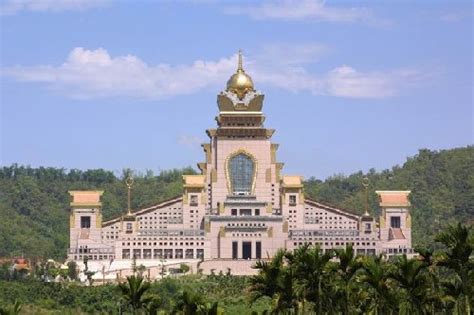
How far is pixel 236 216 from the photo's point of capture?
12706 cm

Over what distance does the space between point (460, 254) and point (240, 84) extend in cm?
7516

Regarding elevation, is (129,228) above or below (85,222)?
below

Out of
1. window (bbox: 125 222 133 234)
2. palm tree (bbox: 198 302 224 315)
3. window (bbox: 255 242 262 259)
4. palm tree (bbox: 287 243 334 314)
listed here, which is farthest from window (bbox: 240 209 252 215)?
palm tree (bbox: 198 302 224 315)

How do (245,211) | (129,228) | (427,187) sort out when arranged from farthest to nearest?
(427,187), (245,211), (129,228)

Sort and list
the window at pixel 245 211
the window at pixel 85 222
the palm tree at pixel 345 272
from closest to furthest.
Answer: the palm tree at pixel 345 272 < the window at pixel 245 211 < the window at pixel 85 222

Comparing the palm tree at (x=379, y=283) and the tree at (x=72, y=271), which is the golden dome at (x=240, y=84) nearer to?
the tree at (x=72, y=271)

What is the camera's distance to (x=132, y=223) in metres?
128

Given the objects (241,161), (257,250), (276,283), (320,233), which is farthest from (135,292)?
(241,161)

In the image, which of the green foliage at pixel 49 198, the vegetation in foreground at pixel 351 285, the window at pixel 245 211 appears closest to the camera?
the vegetation in foreground at pixel 351 285

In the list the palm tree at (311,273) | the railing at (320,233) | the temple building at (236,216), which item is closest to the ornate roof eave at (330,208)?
the temple building at (236,216)

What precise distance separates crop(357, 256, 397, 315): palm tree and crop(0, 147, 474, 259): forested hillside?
299 feet

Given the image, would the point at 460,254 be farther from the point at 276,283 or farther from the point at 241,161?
the point at 241,161

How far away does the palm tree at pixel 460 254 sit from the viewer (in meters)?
56.6

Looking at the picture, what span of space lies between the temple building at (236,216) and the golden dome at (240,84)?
79 mm
